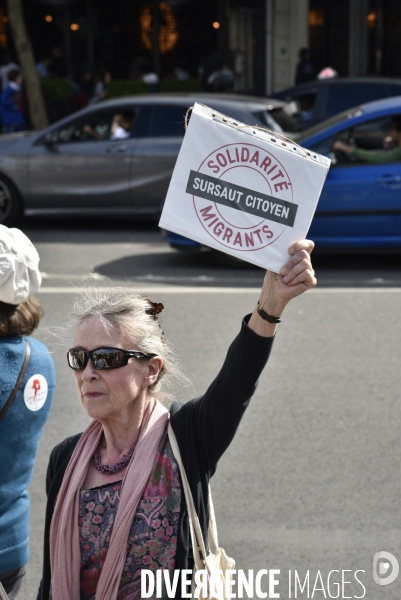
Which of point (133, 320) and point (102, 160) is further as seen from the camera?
point (102, 160)

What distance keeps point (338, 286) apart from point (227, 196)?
6826 millimetres

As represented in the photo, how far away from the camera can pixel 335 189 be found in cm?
955

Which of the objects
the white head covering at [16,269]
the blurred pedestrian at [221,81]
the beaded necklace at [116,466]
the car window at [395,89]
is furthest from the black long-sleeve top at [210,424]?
the blurred pedestrian at [221,81]

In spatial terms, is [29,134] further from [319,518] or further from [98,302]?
[98,302]

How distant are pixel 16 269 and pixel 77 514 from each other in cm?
92

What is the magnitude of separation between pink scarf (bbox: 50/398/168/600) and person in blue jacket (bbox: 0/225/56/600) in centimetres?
52

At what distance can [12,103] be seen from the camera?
18641 millimetres

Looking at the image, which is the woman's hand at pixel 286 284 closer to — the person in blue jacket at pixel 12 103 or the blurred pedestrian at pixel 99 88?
the person in blue jacket at pixel 12 103

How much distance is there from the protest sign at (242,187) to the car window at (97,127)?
991 centimetres

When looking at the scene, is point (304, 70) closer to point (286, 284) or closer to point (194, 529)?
point (286, 284)

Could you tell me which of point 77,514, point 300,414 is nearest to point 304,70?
point 300,414

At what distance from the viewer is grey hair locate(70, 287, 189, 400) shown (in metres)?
2.55

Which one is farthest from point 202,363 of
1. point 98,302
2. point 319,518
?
point 98,302

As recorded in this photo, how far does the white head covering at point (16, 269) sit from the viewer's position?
298 centimetres
